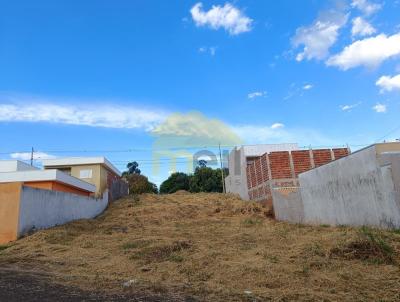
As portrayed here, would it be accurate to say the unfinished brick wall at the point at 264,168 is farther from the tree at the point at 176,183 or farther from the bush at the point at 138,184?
the tree at the point at 176,183

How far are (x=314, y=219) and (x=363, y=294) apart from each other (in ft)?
33.0

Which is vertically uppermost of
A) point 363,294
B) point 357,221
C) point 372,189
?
point 372,189

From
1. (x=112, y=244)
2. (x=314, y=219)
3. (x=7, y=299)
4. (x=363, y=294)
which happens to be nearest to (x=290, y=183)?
(x=314, y=219)

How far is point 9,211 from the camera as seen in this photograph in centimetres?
1327

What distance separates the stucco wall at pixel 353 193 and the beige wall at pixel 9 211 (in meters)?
11.6

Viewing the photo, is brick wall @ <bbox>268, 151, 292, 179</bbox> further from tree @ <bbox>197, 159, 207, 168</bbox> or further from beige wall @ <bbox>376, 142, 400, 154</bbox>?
tree @ <bbox>197, 159, 207, 168</bbox>

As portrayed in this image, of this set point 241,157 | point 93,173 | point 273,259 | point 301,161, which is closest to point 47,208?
point 273,259

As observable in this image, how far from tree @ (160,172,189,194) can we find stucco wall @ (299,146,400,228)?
135ft

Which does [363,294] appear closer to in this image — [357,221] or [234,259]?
[234,259]

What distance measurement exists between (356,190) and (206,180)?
40.9 m

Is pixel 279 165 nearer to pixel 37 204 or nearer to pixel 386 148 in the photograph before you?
pixel 386 148

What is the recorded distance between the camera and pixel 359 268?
6504 millimetres

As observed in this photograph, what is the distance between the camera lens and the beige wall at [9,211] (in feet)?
43.1

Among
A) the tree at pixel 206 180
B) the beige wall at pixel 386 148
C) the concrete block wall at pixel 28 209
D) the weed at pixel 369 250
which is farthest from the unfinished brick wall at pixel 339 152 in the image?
the tree at pixel 206 180
